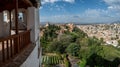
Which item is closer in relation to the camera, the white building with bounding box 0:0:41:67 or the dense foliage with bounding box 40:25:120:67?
the white building with bounding box 0:0:41:67

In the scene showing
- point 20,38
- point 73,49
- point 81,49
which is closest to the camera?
point 20,38

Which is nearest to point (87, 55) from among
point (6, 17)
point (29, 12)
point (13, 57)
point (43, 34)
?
point (43, 34)

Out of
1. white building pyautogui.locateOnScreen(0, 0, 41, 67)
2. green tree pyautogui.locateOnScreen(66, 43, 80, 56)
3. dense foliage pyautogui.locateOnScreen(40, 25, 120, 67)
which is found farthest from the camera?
green tree pyautogui.locateOnScreen(66, 43, 80, 56)

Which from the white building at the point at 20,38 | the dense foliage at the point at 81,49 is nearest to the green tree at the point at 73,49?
the dense foliage at the point at 81,49

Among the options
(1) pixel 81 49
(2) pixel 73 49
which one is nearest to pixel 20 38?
(2) pixel 73 49

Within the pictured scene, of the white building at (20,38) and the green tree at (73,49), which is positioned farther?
the green tree at (73,49)

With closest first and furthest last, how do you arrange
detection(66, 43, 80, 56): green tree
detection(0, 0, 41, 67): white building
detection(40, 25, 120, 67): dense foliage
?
detection(0, 0, 41, 67): white building, detection(40, 25, 120, 67): dense foliage, detection(66, 43, 80, 56): green tree

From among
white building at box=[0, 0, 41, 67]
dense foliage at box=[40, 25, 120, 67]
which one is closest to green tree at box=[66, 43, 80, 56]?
dense foliage at box=[40, 25, 120, 67]

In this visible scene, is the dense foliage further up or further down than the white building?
further down

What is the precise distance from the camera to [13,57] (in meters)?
7.24

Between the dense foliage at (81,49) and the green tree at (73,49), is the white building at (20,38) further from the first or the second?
the green tree at (73,49)

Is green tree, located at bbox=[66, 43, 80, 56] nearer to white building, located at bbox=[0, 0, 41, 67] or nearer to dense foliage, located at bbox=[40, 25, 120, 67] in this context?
dense foliage, located at bbox=[40, 25, 120, 67]

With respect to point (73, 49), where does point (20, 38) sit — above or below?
above

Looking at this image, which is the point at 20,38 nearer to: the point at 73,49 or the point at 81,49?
the point at 73,49
